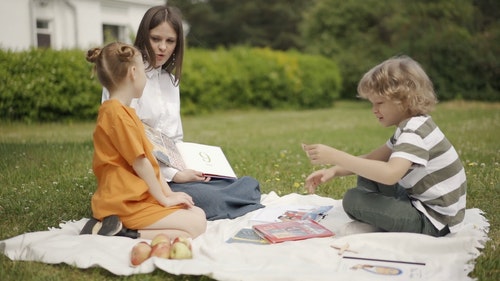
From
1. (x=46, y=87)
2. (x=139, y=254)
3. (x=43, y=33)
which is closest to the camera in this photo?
(x=139, y=254)

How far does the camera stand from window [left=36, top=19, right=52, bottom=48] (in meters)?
15.6

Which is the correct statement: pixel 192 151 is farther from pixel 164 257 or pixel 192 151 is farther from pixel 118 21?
pixel 118 21

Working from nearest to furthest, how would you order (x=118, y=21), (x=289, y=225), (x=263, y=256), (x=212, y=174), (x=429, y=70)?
(x=263, y=256), (x=289, y=225), (x=212, y=174), (x=118, y=21), (x=429, y=70)

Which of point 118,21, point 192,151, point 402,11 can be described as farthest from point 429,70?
point 192,151

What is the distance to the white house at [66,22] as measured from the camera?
14430 mm

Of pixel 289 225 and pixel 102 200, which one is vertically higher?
pixel 102 200

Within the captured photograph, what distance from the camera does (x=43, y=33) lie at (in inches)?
619

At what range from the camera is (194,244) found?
11.6 feet

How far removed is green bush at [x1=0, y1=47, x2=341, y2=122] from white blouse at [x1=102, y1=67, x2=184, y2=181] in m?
7.70

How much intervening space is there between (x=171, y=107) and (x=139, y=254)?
170 cm

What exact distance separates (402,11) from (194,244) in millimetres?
18754

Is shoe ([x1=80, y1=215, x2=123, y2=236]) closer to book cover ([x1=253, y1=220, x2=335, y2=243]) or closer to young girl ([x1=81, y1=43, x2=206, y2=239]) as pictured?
young girl ([x1=81, y1=43, x2=206, y2=239])

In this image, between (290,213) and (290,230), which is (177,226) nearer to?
(290,230)

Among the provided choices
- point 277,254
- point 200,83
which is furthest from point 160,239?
point 200,83
